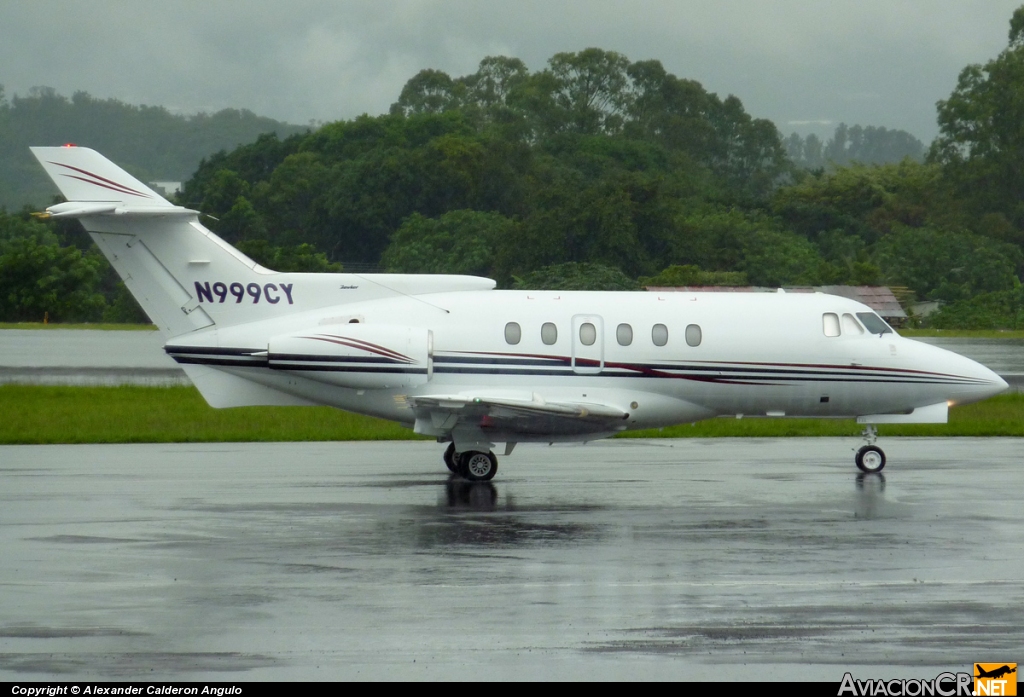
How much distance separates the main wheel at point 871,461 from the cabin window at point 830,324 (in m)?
1.73

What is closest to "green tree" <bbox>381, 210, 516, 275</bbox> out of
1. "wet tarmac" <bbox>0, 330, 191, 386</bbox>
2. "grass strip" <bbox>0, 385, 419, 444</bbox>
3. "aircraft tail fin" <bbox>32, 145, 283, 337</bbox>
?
"wet tarmac" <bbox>0, 330, 191, 386</bbox>

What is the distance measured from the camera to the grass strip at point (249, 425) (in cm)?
2361

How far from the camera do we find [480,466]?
17.5 meters

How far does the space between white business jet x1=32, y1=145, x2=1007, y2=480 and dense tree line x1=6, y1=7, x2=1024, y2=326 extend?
118ft

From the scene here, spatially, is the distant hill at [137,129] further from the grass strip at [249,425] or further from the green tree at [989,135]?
the grass strip at [249,425]

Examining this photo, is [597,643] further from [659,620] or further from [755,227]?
[755,227]

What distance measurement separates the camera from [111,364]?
45.7m

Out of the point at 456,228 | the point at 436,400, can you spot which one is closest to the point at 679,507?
the point at 436,400

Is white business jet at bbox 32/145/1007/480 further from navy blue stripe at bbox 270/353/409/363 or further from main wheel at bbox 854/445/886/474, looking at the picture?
main wheel at bbox 854/445/886/474

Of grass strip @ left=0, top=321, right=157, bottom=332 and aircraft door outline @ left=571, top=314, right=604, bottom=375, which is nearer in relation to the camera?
aircraft door outline @ left=571, top=314, right=604, bottom=375

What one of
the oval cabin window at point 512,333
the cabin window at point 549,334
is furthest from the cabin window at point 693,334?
the oval cabin window at point 512,333

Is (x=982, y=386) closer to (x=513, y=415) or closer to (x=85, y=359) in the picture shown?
(x=513, y=415)

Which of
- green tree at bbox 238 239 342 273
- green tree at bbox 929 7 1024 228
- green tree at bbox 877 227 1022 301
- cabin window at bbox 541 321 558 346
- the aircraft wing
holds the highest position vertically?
green tree at bbox 929 7 1024 228

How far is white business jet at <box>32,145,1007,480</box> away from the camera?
56.7ft
